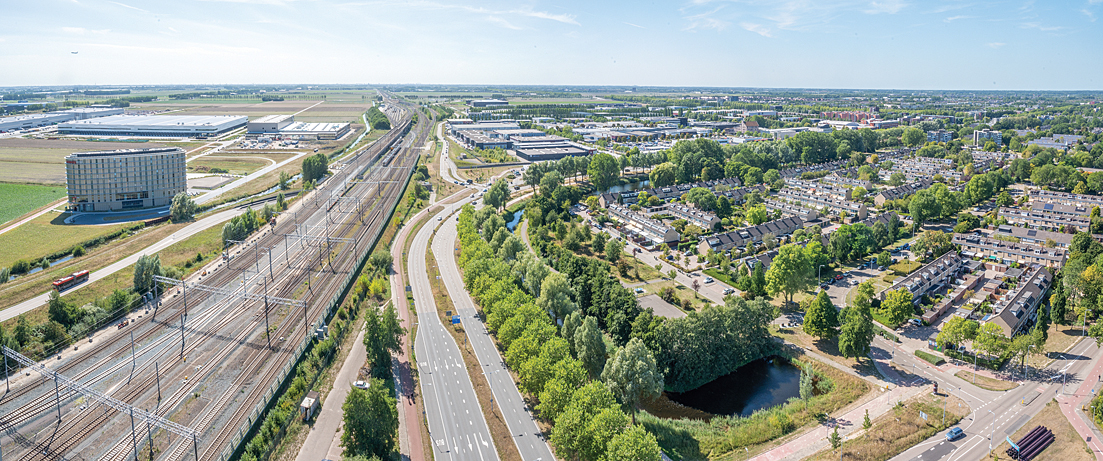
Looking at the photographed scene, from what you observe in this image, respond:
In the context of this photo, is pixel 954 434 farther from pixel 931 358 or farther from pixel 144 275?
pixel 144 275

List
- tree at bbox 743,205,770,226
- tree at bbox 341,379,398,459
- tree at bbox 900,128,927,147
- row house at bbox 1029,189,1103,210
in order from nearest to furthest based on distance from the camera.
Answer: tree at bbox 341,379,398,459 → tree at bbox 743,205,770,226 → row house at bbox 1029,189,1103,210 → tree at bbox 900,128,927,147

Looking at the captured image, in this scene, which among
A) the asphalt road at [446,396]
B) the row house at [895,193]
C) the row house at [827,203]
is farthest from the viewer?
the row house at [895,193]

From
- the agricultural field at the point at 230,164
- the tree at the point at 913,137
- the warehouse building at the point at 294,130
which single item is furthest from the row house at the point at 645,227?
the warehouse building at the point at 294,130

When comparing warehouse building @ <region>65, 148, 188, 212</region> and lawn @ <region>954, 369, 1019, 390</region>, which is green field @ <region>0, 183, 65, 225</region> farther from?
lawn @ <region>954, 369, 1019, 390</region>

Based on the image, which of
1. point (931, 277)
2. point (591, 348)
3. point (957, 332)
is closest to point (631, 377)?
point (591, 348)

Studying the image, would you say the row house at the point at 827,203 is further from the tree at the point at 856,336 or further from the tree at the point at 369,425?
the tree at the point at 369,425

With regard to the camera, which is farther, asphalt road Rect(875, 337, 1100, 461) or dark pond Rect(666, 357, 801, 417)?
dark pond Rect(666, 357, 801, 417)

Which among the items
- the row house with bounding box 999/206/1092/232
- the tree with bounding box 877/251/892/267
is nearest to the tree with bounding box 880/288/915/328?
the tree with bounding box 877/251/892/267

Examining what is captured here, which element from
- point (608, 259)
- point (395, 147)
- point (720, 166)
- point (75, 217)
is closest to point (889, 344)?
point (608, 259)
